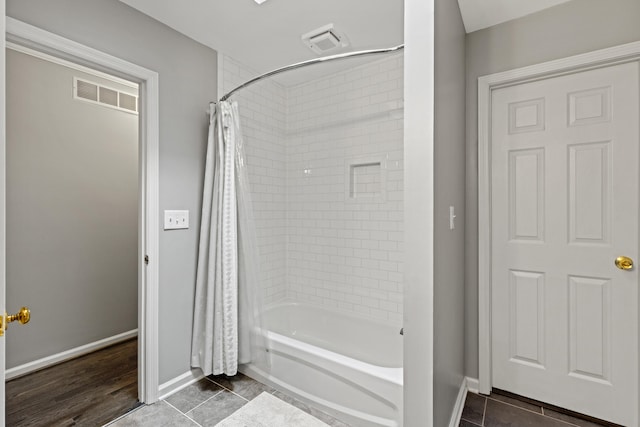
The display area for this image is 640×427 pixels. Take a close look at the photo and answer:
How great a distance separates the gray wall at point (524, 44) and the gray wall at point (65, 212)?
2.94 m

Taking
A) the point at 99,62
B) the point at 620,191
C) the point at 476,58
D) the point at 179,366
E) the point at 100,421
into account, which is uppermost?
the point at 476,58

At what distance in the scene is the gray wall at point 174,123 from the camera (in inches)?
72.0

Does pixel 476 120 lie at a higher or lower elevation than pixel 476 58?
lower

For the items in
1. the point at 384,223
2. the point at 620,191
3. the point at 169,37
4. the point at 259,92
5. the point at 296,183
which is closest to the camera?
the point at 620,191

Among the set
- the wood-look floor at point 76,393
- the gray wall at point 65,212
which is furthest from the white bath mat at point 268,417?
the gray wall at point 65,212

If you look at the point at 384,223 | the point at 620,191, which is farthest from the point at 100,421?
the point at 620,191

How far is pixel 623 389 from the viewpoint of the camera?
175cm

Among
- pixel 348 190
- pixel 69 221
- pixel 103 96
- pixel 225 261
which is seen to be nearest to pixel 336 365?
pixel 225 261

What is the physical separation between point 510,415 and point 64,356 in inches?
128

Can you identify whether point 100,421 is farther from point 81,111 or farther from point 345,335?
point 81,111

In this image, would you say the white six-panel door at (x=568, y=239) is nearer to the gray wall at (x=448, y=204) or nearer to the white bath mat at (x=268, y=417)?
the gray wall at (x=448, y=204)

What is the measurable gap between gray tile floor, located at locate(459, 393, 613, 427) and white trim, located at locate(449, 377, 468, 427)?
27mm

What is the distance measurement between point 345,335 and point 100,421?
1.74 meters

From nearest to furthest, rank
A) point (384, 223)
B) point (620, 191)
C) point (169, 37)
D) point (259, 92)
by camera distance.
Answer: point (620, 191) → point (169, 37) → point (384, 223) → point (259, 92)
